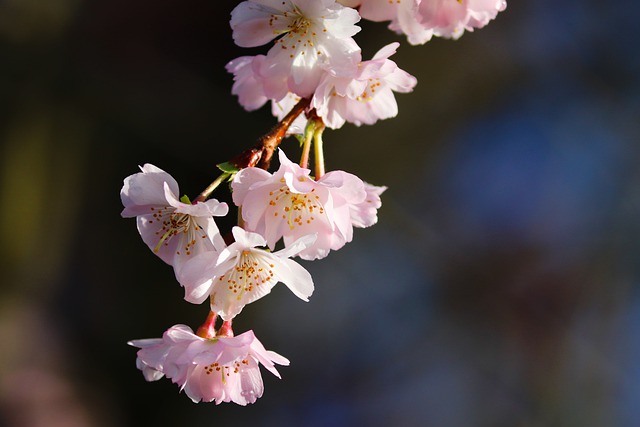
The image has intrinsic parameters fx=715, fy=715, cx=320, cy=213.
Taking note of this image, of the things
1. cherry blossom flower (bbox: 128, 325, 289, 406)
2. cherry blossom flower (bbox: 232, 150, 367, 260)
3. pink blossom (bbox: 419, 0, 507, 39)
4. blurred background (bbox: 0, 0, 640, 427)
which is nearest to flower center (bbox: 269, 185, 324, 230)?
cherry blossom flower (bbox: 232, 150, 367, 260)

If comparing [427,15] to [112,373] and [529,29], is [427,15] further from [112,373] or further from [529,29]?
[529,29]

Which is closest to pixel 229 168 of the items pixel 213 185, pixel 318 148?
pixel 213 185

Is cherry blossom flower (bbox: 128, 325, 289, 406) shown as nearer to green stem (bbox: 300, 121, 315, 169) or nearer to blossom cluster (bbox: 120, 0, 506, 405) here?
blossom cluster (bbox: 120, 0, 506, 405)

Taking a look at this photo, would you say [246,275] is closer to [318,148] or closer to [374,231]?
[318,148]

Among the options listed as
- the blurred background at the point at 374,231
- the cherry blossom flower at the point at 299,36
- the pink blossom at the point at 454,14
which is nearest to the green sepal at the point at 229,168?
the cherry blossom flower at the point at 299,36

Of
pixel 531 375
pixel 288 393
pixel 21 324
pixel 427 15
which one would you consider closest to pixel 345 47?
pixel 427 15

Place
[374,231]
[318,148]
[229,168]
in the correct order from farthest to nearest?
[374,231]
[318,148]
[229,168]
